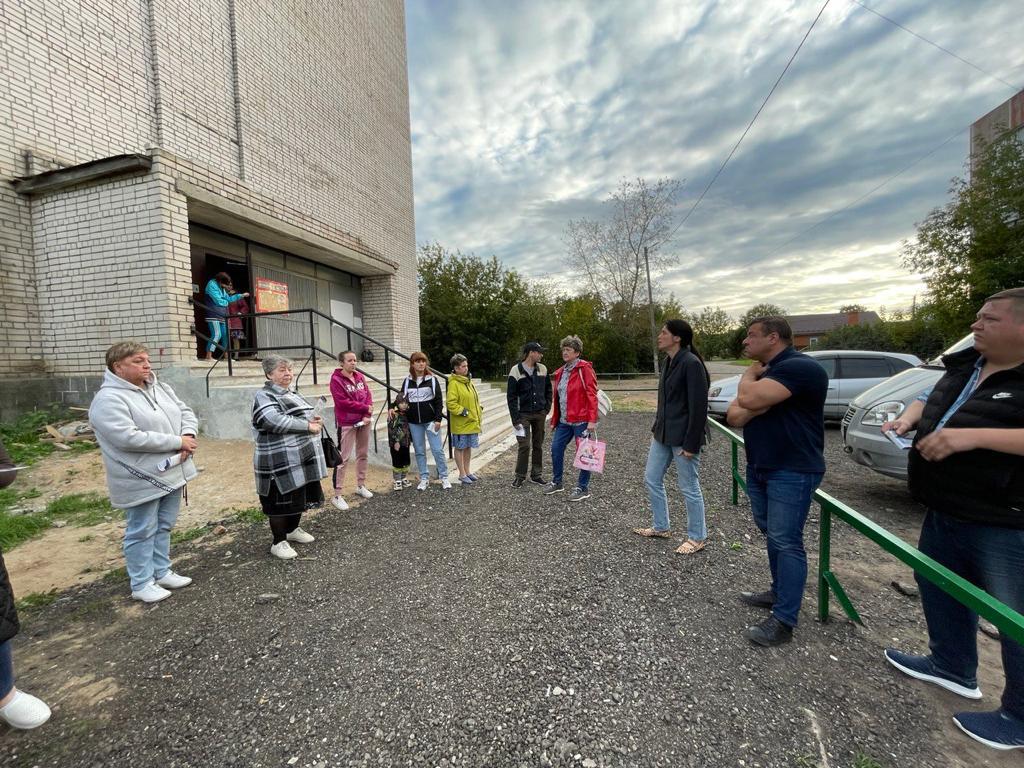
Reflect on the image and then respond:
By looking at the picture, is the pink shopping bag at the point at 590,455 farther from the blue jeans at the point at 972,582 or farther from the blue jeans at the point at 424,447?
the blue jeans at the point at 972,582

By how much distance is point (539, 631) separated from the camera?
8.57 feet

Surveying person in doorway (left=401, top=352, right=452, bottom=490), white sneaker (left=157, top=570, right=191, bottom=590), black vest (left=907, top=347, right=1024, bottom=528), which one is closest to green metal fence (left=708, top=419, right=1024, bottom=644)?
black vest (left=907, top=347, right=1024, bottom=528)

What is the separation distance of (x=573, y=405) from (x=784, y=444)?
266cm

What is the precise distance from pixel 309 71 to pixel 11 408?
9165mm

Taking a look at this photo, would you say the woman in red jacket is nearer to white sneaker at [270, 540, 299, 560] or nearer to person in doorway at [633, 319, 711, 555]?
person in doorway at [633, 319, 711, 555]

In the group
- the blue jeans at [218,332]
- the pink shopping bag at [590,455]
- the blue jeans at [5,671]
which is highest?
the blue jeans at [218,332]

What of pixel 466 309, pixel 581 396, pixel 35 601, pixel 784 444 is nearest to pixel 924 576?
A: pixel 784 444

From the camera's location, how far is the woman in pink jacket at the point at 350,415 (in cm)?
504

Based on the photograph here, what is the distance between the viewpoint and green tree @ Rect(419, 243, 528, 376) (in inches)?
798

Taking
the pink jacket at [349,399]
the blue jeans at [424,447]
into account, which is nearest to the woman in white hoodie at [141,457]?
the pink jacket at [349,399]

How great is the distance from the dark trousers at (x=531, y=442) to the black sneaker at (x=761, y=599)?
3.05 metres

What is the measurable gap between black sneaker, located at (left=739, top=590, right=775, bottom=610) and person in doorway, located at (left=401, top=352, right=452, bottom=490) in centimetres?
354

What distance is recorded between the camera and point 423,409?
211 inches

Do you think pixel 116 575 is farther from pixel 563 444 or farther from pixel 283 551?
pixel 563 444
